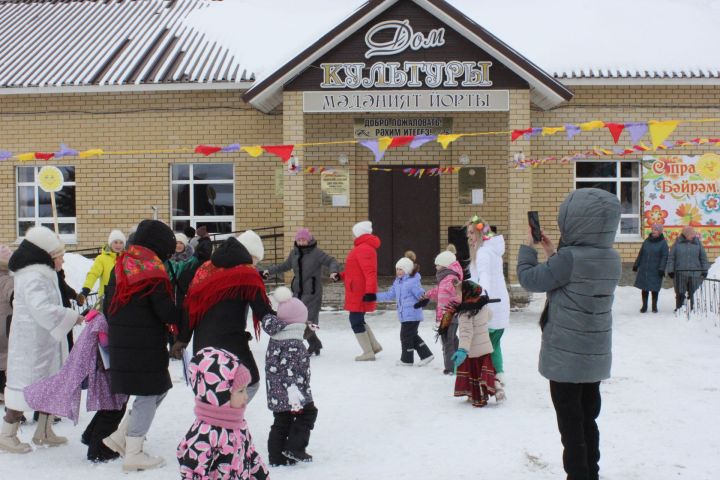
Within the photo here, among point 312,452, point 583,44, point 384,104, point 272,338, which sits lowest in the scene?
point 312,452

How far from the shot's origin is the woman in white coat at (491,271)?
7.08 meters

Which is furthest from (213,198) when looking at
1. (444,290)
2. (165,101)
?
(444,290)

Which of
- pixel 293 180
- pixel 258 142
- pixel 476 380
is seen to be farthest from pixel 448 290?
pixel 258 142

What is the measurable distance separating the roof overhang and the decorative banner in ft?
10.0

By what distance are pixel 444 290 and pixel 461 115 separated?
8120 millimetres

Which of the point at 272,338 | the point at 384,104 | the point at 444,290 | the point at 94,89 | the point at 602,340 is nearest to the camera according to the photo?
the point at 602,340

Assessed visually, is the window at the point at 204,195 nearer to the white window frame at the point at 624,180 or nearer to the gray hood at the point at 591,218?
the white window frame at the point at 624,180

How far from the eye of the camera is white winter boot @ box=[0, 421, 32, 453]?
556 cm

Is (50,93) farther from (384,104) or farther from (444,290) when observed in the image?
(444,290)

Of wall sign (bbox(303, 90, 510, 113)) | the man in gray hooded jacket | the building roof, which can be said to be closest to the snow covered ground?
the man in gray hooded jacket

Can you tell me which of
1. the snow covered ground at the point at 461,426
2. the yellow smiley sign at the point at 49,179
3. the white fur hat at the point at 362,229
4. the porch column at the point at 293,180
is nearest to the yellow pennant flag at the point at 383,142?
the porch column at the point at 293,180

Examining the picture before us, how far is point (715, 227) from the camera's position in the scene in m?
15.4

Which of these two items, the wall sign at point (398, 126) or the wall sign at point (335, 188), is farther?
the wall sign at point (335, 188)

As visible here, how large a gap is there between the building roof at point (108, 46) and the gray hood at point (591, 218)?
11.0 meters
